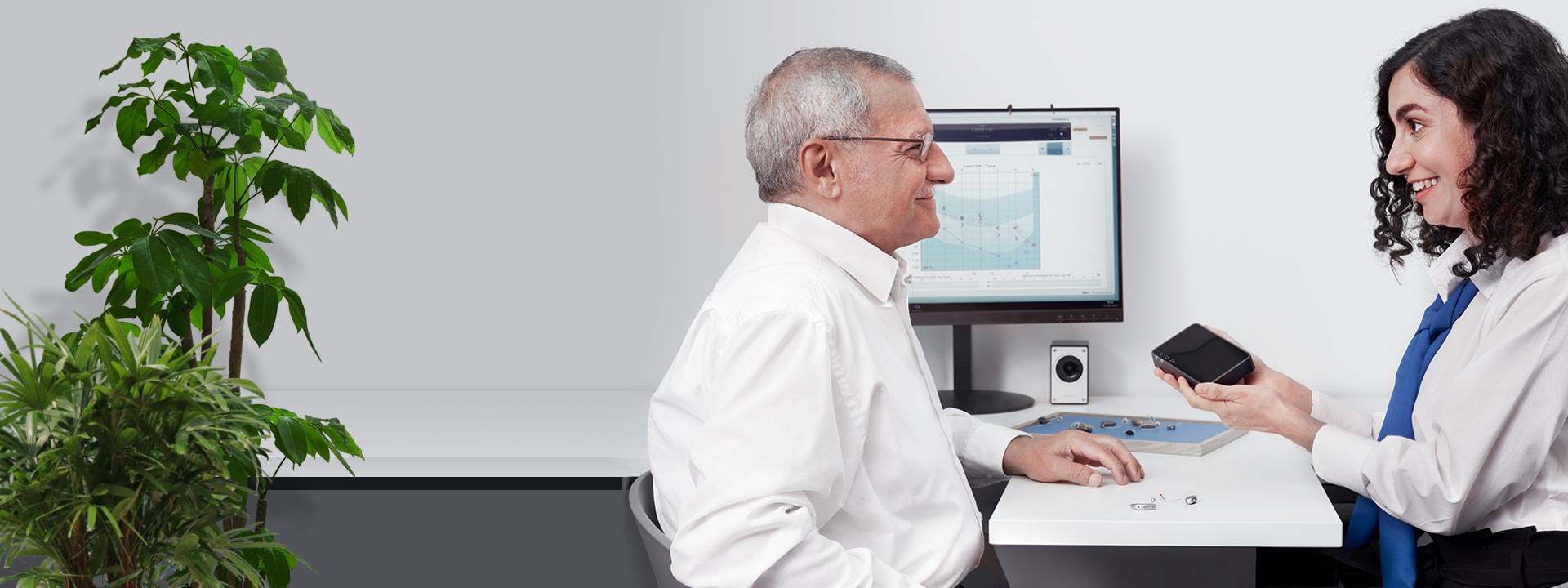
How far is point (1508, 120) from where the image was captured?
151 cm

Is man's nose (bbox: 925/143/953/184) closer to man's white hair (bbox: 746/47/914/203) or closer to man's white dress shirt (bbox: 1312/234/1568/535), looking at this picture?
man's white hair (bbox: 746/47/914/203)

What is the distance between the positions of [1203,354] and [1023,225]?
63cm

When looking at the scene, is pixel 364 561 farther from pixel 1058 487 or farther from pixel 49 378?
pixel 1058 487

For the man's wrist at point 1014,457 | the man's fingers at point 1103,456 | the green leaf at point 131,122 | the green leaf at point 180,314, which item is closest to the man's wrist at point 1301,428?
the man's fingers at point 1103,456

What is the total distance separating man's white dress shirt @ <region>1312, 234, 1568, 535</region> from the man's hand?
269 millimetres

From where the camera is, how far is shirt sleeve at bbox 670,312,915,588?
1.12 meters

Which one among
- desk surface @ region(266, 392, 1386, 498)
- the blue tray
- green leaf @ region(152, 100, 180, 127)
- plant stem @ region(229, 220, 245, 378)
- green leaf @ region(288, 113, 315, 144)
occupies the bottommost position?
desk surface @ region(266, 392, 1386, 498)

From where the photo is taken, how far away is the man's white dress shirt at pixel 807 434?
113 cm

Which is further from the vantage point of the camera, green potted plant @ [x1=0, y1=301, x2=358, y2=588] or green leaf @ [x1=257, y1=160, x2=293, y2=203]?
green leaf @ [x1=257, y1=160, x2=293, y2=203]

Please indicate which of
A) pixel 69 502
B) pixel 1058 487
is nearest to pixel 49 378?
pixel 69 502

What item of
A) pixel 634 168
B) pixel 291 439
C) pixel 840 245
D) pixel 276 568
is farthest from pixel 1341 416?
pixel 276 568

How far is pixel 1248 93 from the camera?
8.04ft

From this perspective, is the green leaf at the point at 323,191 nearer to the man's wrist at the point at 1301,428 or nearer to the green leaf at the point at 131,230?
the green leaf at the point at 131,230

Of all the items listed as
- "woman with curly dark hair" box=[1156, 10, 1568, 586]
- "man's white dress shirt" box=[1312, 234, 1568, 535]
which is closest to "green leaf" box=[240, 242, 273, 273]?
"woman with curly dark hair" box=[1156, 10, 1568, 586]
